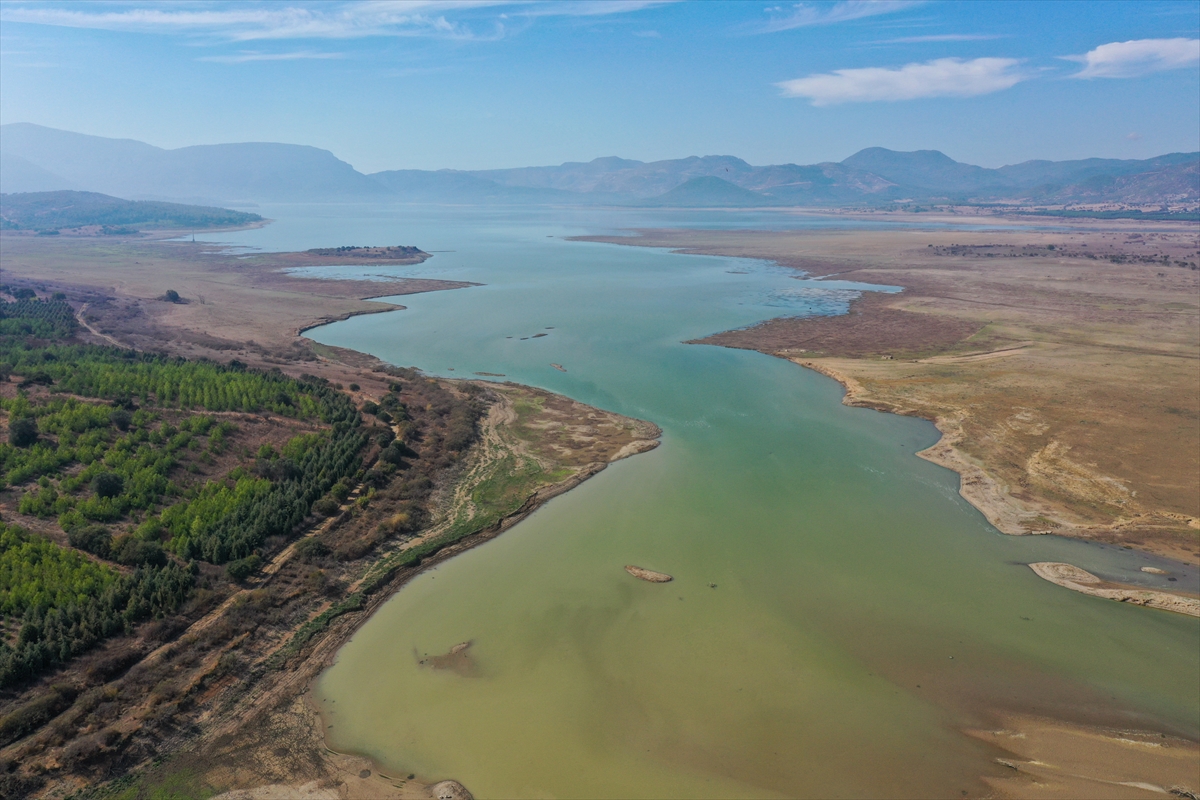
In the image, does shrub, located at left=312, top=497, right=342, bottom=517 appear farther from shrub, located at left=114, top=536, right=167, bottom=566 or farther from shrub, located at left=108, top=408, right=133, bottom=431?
shrub, located at left=108, top=408, right=133, bottom=431

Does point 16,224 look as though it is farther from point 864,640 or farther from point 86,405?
point 864,640

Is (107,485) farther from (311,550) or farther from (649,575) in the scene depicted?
(649,575)

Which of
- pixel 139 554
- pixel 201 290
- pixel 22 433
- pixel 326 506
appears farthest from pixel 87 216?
pixel 139 554

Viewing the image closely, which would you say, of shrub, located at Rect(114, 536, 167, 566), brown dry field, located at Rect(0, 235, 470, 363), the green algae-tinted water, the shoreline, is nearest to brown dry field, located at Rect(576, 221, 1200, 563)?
the green algae-tinted water

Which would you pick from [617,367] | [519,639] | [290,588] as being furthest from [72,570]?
[617,367]

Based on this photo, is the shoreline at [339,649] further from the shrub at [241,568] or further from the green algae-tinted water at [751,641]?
the shrub at [241,568]
